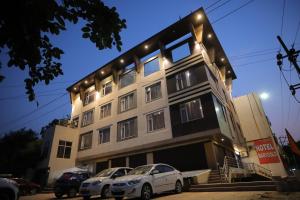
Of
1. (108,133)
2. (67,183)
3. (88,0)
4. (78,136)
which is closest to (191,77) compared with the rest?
(108,133)

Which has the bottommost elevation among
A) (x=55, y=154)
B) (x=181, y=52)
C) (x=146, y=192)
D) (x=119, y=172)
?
(x=146, y=192)

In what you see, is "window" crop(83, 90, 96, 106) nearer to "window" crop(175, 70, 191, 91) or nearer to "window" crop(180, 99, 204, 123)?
"window" crop(175, 70, 191, 91)

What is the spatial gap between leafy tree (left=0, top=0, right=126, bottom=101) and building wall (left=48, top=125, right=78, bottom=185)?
20.9m

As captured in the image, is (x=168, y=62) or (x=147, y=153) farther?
(x=168, y=62)

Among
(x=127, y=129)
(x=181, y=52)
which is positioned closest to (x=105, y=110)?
(x=127, y=129)

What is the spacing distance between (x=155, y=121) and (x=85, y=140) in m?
11.7

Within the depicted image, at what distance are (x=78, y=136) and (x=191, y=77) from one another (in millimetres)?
17691

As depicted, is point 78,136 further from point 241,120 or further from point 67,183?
point 241,120

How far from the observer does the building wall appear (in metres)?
22.2

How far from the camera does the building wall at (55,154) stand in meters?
22.2

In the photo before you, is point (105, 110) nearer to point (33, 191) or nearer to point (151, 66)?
point (151, 66)

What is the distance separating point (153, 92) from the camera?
21203 mm

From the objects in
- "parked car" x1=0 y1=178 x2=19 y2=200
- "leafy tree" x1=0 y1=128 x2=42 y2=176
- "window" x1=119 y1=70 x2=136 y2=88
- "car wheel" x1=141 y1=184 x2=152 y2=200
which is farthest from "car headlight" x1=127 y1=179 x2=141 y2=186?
"leafy tree" x1=0 y1=128 x2=42 y2=176

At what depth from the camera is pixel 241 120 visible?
29938 millimetres
